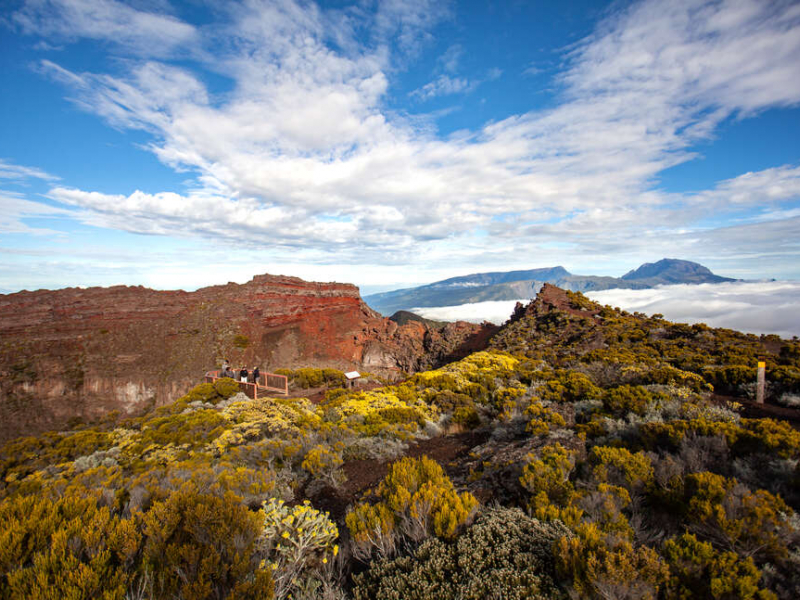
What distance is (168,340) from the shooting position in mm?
36844

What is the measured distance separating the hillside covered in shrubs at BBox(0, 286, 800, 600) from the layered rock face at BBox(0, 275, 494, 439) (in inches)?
862

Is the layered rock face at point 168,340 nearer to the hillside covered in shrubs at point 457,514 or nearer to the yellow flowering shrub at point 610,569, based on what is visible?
the hillside covered in shrubs at point 457,514

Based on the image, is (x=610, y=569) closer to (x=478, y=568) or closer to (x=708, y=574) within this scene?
(x=708, y=574)

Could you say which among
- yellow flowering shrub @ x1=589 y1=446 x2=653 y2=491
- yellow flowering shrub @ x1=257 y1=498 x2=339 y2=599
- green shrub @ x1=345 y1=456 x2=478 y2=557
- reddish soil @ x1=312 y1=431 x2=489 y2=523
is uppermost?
yellow flowering shrub @ x1=589 y1=446 x2=653 y2=491

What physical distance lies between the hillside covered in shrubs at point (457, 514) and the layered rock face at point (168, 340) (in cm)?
2190

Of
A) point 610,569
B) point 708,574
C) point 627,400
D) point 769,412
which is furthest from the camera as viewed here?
point 627,400

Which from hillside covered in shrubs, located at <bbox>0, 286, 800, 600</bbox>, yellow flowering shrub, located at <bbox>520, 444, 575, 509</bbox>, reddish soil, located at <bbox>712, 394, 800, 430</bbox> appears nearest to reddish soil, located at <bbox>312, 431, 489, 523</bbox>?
hillside covered in shrubs, located at <bbox>0, 286, 800, 600</bbox>

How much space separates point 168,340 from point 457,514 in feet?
135

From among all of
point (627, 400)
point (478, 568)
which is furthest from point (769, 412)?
point (478, 568)

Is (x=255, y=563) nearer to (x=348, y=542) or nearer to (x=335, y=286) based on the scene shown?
(x=348, y=542)

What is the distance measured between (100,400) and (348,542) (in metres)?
39.3

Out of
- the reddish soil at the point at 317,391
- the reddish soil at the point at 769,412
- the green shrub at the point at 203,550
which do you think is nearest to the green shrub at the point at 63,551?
the green shrub at the point at 203,550

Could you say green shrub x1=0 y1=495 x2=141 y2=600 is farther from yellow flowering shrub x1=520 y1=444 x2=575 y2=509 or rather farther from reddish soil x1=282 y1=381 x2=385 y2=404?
reddish soil x1=282 y1=381 x2=385 y2=404

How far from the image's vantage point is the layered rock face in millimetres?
31750
